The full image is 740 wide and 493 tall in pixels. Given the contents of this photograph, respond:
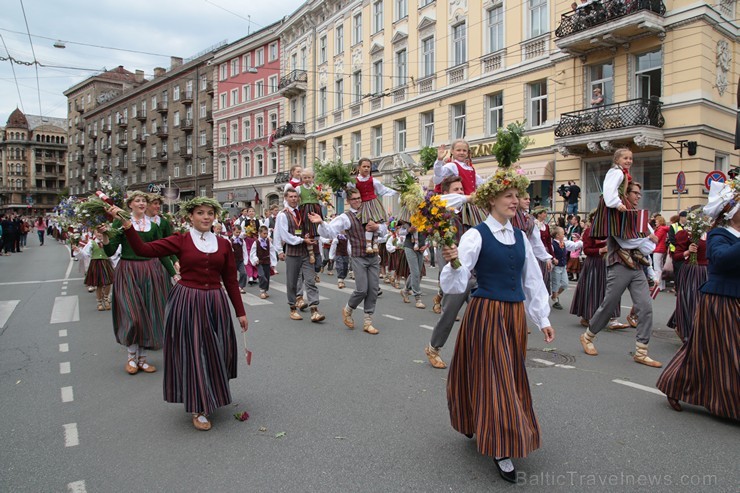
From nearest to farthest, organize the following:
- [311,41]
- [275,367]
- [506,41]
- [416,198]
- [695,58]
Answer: [416,198]
[275,367]
[695,58]
[506,41]
[311,41]

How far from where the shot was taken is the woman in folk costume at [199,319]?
4574 mm

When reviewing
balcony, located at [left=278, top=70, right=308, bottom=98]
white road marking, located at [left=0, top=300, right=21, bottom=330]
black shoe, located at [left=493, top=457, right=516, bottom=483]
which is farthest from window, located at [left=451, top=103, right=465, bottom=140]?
black shoe, located at [left=493, top=457, right=516, bottom=483]

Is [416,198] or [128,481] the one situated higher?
[416,198]

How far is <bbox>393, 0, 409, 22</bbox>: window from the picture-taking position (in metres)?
30.5

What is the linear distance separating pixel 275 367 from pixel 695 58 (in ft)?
59.7

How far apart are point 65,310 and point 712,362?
1070 cm

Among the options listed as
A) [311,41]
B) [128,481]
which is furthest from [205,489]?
[311,41]

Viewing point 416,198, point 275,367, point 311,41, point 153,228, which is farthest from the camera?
point 311,41

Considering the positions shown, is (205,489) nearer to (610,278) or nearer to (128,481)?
(128,481)

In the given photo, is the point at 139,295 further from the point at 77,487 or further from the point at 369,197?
the point at 369,197

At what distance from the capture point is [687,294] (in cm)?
689

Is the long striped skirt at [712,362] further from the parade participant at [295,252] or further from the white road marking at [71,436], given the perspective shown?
the parade participant at [295,252]

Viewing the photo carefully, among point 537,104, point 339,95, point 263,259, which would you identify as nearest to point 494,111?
point 537,104

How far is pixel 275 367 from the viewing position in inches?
251
